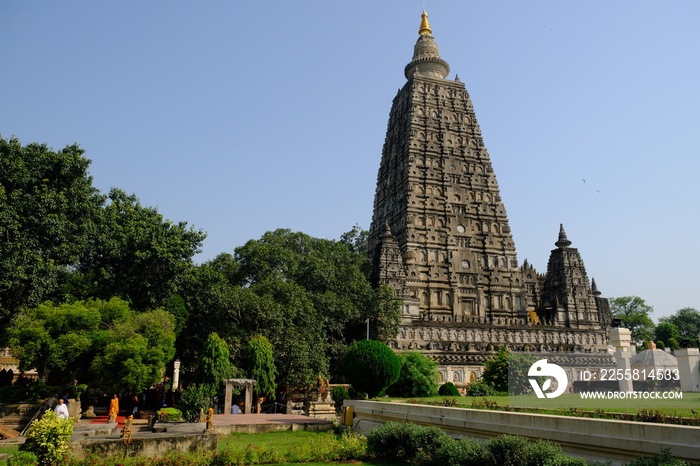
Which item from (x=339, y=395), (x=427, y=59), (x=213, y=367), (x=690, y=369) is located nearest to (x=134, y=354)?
(x=213, y=367)

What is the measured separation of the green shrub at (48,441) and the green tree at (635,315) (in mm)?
92638

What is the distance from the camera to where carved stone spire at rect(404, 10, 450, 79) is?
216 ft

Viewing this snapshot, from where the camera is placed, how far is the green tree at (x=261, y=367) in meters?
29.6

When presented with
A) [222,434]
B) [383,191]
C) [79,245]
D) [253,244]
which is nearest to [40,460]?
[222,434]

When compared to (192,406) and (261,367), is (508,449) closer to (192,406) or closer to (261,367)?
(192,406)

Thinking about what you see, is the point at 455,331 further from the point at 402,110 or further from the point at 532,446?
the point at 532,446

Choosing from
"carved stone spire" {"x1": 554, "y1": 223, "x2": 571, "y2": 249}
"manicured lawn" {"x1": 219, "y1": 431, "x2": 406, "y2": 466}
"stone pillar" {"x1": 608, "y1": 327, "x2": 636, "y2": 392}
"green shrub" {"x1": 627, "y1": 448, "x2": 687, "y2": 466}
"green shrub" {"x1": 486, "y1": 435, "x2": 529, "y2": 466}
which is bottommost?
"manicured lawn" {"x1": 219, "y1": 431, "x2": 406, "y2": 466}

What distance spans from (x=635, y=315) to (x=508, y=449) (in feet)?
310

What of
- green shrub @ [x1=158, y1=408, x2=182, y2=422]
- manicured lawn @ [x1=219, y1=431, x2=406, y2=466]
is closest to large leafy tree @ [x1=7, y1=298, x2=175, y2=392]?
green shrub @ [x1=158, y1=408, x2=182, y2=422]

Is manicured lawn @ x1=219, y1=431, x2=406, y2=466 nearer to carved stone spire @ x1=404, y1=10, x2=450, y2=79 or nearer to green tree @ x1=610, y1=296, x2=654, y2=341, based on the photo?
carved stone spire @ x1=404, y1=10, x2=450, y2=79

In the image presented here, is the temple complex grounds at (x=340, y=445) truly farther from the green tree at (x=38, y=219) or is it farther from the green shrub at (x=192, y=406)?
the green tree at (x=38, y=219)

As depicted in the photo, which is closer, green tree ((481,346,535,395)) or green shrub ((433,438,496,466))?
green shrub ((433,438,496,466))

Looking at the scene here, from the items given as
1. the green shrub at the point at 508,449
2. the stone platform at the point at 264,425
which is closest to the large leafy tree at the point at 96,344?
the stone platform at the point at 264,425

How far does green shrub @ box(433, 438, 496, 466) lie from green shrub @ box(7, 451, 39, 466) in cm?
971
